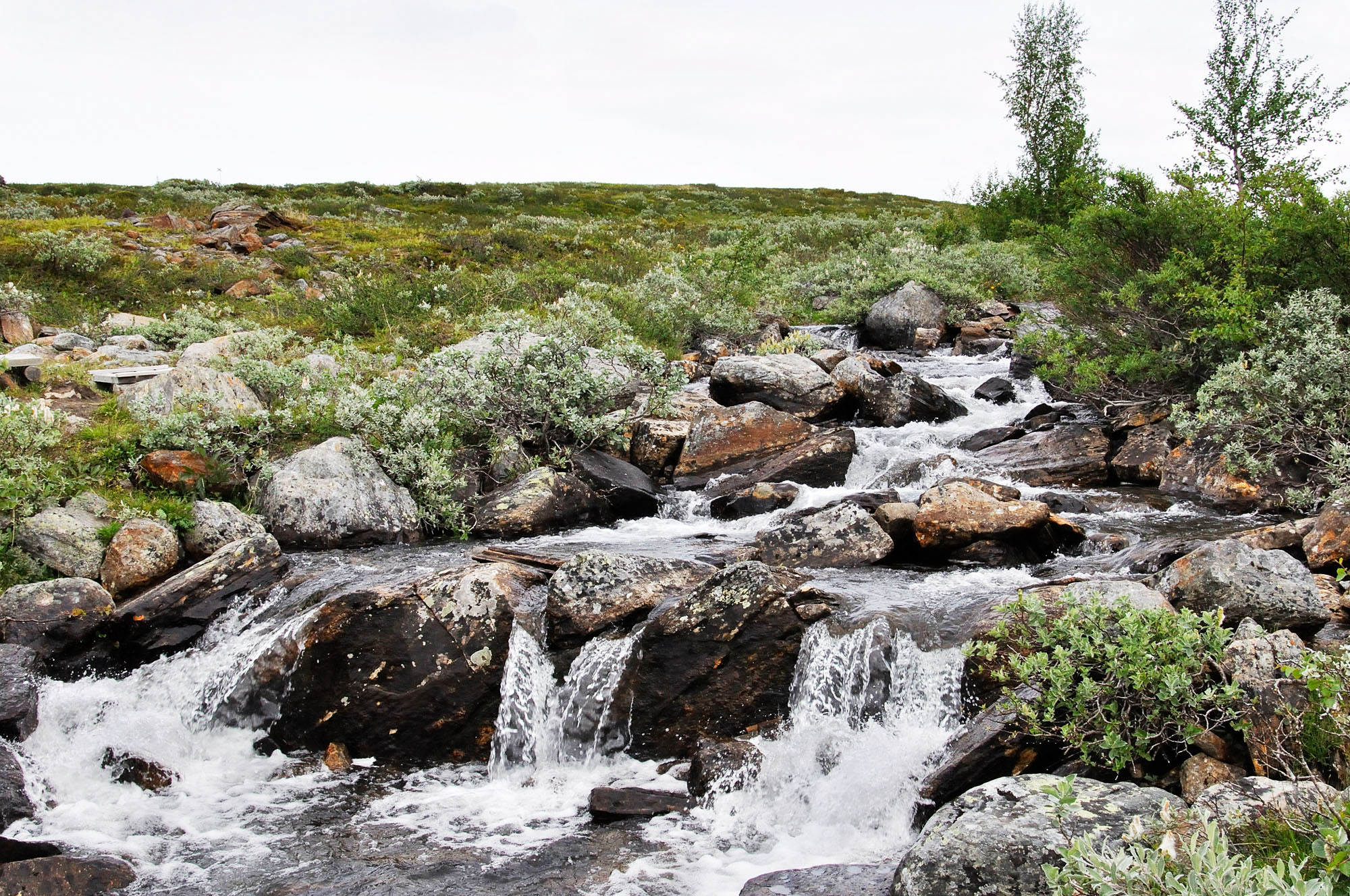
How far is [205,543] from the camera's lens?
898cm

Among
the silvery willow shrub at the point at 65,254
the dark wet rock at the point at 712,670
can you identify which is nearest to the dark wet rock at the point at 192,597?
the dark wet rock at the point at 712,670

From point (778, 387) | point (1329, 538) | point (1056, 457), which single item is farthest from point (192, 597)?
point (1056, 457)

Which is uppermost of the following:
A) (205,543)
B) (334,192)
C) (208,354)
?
(334,192)

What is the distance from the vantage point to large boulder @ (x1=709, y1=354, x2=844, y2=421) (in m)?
14.2

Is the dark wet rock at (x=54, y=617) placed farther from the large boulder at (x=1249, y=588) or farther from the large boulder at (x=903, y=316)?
the large boulder at (x=903, y=316)

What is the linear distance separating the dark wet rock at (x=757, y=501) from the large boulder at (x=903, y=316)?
34.4ft

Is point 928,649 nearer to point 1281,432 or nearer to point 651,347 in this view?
point 1281,432

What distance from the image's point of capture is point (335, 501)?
32.8 feet

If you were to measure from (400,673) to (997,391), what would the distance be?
480 inches

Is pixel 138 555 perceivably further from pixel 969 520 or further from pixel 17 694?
pixel 969 520

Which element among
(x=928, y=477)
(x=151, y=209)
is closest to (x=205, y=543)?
(x=928, y=477)

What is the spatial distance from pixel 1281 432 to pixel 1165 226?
3881 millimetres

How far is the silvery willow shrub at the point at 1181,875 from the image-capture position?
95.6 inches

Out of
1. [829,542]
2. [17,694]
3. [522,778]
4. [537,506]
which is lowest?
[522,778]
